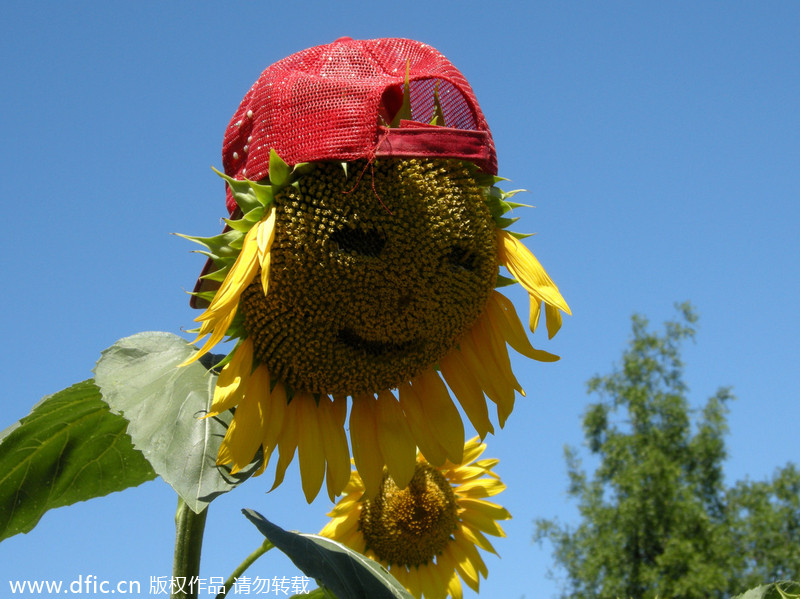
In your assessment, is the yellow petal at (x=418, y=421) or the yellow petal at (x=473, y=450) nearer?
the yellow petal at (x=418, y=421)

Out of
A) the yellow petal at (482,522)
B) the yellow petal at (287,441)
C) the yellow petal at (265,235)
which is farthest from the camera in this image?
the yellow petal at (482,522)

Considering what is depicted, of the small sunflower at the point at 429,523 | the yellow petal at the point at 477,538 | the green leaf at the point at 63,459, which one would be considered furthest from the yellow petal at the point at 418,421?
the yellow petal at the point at 477,538

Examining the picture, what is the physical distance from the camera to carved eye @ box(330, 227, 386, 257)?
6.54 feet

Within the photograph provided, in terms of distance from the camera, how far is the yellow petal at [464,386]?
93.0 inches

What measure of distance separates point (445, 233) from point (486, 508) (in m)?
2.30

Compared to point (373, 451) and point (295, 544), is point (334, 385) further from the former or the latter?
point (295, 544)

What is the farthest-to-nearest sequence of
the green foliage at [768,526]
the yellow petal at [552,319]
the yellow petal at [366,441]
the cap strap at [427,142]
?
the green foliage at [768,526]
the yellow petal at [552,319]
the yellow petal at [366,441]
the cap strap at [427,142]

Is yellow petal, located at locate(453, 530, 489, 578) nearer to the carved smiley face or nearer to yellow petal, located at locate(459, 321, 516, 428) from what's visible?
yellow petal, located at locate(459, 321, 516, 428)

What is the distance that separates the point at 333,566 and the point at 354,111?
108 cm

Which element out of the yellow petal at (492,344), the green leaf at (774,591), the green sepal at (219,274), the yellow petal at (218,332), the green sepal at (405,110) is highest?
the green sepal at (405,110)

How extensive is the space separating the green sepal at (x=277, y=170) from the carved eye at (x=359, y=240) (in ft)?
0.56

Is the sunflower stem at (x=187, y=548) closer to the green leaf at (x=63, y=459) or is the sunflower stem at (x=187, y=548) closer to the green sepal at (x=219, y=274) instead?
the green leaf at (x=63, y=459)

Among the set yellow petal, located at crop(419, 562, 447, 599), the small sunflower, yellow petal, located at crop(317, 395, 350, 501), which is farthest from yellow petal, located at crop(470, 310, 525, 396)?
yellow petal, located at crop(419, 562, 447, 599)

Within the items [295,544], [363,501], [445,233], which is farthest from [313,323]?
[363,501]
